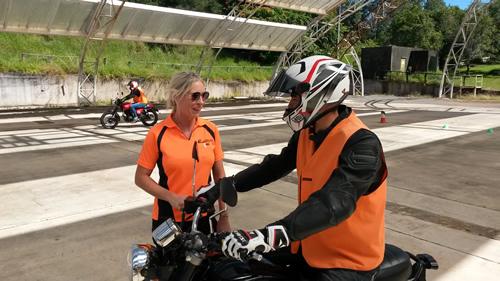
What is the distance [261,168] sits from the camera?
2.67 meters

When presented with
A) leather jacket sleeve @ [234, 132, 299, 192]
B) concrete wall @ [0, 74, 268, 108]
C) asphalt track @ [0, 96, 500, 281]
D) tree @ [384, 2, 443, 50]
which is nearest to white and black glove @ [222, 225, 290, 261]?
leather jacket sleeve @ [234, 132, 299, 192]

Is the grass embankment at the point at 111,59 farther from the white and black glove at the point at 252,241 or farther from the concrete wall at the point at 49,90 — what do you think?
the white and black glove at the point at 252,241

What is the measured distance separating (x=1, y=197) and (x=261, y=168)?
5.44 meters

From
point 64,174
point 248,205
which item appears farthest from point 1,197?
point 248,205

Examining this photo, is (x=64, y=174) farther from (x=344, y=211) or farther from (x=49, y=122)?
(x=49, y=122)

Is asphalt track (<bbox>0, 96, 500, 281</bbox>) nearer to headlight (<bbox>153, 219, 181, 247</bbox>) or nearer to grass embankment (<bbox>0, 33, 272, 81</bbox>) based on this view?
headlight (<bbox>153, 219, 181, 247</bbox>)

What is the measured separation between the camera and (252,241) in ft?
5.94

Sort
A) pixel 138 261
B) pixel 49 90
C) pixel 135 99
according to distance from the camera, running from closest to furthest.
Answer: pixel 138 261
pixel 135 99
pixel 49 90

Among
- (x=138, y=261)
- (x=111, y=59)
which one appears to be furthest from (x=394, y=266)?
(x=111, y=59)

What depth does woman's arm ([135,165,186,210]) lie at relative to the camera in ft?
8.81

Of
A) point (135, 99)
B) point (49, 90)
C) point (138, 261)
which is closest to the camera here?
point (138, 261)

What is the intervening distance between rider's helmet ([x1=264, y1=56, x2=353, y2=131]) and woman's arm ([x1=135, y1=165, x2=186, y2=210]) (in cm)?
88

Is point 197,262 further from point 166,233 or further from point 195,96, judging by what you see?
point 195,96

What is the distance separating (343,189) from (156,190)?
4.51 feet
